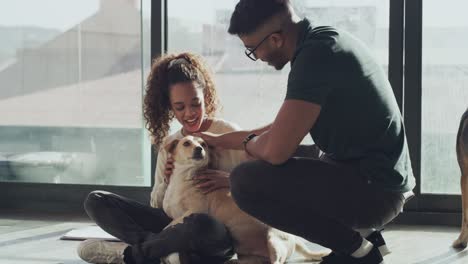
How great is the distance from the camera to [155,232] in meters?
2.81

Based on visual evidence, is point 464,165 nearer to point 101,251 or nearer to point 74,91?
point 101,251

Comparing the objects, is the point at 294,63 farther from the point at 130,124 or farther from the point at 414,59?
the point at 130,124

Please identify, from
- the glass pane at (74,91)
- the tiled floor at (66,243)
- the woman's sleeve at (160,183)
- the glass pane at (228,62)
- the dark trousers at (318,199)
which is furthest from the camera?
the glass pane at (74,91)

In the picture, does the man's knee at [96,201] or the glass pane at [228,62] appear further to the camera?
the glass pane at [228,62]

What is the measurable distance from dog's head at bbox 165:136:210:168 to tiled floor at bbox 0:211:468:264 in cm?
54

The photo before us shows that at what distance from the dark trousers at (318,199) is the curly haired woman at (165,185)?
24cm

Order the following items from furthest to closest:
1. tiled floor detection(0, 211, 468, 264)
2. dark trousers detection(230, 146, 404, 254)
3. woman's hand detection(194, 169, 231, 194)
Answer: tiled floor detection(0, 211, 468, 264)
woman's hand detection(194, 169, 231, 194)
dark trousers detection(230, 146, 404, 254)

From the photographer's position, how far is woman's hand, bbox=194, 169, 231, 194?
8.77ft

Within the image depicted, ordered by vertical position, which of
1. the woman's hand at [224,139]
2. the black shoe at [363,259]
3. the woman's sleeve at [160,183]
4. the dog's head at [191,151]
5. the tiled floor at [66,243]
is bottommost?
the tiled floor at [66,243]

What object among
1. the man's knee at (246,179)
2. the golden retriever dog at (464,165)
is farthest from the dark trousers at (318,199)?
the golden retriever dog at (464,165)

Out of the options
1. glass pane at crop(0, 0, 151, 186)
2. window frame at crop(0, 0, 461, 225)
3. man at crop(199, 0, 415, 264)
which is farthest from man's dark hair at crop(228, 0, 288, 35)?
glass pane at crop(0, 0, 151, 186)

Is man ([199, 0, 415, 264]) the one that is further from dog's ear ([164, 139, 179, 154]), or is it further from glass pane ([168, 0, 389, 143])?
glass pane ([168, 0, 389, 143])

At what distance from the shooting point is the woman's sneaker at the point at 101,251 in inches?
109

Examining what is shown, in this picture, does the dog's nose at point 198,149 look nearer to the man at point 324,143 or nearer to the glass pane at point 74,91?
the man at point 324,143
